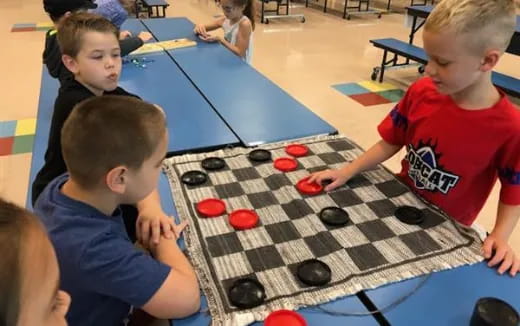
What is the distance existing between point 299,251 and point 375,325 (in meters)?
0.22

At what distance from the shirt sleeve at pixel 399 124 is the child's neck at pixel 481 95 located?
0.61 feet

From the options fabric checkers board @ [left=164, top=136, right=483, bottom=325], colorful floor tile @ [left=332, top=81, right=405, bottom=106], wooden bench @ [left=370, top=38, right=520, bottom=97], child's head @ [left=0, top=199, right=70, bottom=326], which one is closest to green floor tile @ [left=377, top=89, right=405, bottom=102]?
colorful floor tile @ [left=332, top=81, right=405, bottom=106]

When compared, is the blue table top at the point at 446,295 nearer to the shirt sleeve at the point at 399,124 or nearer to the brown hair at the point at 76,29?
the shirt sleeve at the point at 399,124

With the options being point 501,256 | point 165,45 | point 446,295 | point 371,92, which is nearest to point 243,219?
point 446,295

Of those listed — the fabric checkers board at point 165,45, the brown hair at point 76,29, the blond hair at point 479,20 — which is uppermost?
the blond hair at point 479,20

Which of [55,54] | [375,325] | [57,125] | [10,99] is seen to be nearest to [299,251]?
[375,325]

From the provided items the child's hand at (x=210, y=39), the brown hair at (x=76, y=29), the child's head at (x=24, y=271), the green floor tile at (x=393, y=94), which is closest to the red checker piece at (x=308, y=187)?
the child's head at (x=24, y=271)

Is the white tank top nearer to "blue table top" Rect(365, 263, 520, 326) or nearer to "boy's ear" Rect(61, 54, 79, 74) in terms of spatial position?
"boy's ear" Rect(61, 54, 79, 74)

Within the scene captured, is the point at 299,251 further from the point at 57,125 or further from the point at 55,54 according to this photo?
the point at 55,54

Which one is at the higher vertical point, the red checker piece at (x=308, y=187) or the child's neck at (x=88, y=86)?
the child's neck at (x=88, y=86)

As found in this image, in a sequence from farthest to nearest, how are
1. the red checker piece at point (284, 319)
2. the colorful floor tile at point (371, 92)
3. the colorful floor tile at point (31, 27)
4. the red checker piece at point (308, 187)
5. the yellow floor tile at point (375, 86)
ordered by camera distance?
1. the colorful floor tile at point (31, 27)
2. the yellow floor tile at point (375, 86)
3. the colorful floor tile at point (371, 92)
4. the red checker piece at point (308, 187)
5. the red checker piece at point (284, 319)

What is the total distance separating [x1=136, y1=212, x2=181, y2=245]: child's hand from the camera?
3.27ft

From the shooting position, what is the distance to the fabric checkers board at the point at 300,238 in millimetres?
870

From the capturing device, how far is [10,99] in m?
3.28
